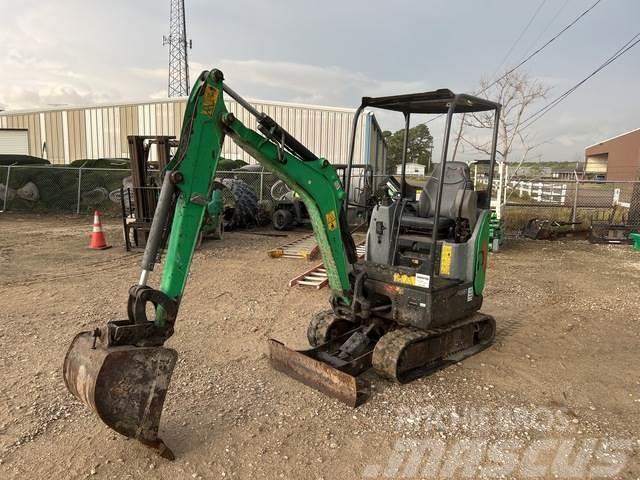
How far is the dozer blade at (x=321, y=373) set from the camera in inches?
162

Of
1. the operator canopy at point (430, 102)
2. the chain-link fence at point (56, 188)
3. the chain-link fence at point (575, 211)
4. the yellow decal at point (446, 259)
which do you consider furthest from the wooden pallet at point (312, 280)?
the chain-link fence at point (56, 188)

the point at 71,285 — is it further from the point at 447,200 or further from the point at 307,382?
the point at 447,200

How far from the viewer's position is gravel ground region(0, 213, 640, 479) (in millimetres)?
3352

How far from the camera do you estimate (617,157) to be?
48.6 m

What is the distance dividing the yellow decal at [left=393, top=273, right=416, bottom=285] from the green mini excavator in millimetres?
10

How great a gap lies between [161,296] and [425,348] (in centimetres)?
257

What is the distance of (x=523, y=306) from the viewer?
23.8 feet

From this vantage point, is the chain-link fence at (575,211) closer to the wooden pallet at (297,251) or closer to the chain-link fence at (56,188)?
the wooden pallet at (297,251)

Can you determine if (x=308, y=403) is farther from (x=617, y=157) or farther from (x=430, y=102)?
(x=617, y=157)

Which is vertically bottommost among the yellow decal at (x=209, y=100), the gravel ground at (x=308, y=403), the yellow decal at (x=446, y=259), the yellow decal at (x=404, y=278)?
the gravel ground at (x=308, y=403)

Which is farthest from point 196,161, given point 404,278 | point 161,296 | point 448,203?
point 448,203

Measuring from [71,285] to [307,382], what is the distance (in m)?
4.96

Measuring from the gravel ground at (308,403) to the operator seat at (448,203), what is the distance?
1.46 metres

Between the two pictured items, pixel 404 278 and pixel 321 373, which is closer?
pixel 321 373
